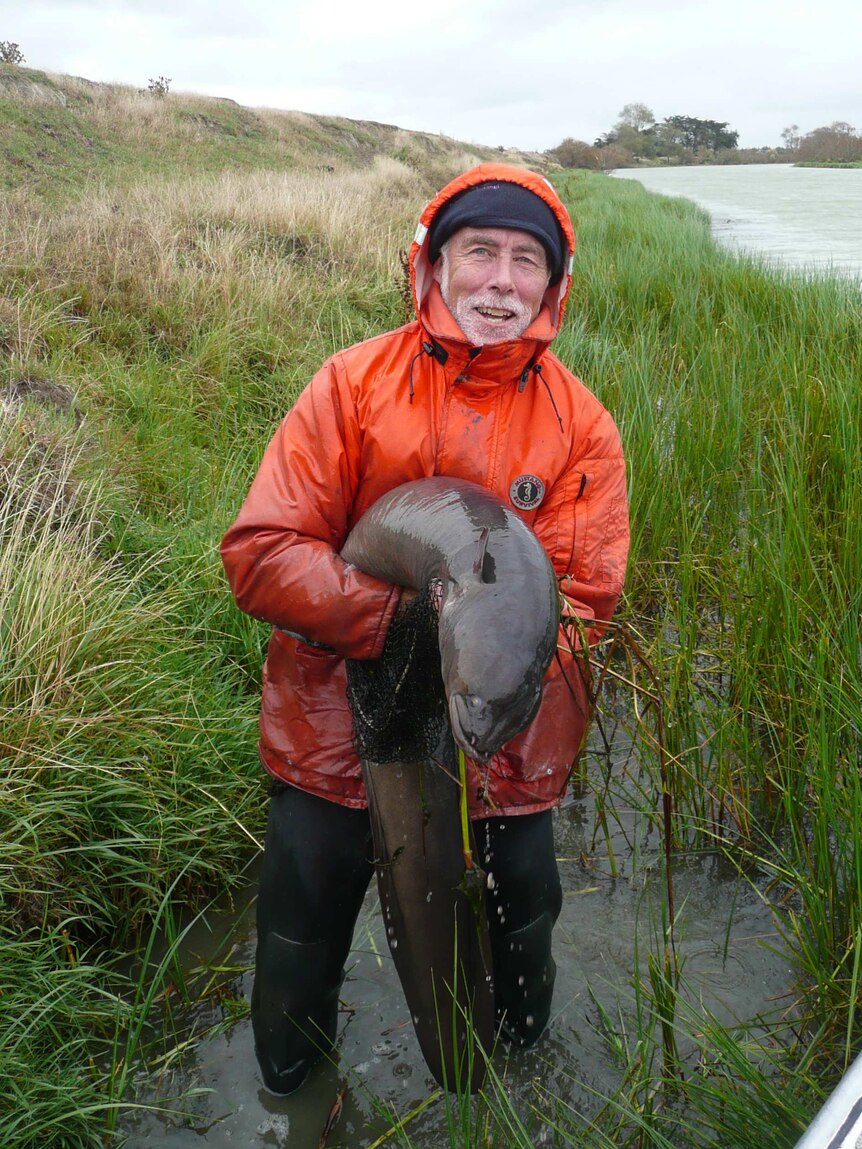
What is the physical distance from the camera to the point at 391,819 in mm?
1992

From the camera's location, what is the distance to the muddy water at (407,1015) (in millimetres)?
2281

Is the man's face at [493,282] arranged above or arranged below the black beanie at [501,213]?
below

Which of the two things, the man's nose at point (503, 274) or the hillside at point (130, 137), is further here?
the hillside at point (130, 137)

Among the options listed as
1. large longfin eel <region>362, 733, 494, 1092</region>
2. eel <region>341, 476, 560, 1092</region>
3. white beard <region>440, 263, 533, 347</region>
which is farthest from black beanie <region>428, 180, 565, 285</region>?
large longfin eel <region>362, 733, 494, 1092</region>

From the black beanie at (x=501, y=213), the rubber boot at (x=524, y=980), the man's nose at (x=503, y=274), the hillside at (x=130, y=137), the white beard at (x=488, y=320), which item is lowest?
the rubber boot at (x=524, y=980)

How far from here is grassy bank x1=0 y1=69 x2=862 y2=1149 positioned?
2137 millimetres

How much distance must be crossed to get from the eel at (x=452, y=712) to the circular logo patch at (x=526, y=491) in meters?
0.31

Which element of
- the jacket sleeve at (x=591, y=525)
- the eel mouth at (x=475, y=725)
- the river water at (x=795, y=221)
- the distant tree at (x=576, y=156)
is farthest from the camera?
the distant tree at (x=576, y=156)

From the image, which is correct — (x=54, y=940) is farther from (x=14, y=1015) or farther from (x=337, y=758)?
(x=337, y=758)

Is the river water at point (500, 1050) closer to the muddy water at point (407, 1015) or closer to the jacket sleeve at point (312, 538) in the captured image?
the muddy water at point (407, 1015)

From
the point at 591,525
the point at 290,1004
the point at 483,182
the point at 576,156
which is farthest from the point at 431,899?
the point at 576,156

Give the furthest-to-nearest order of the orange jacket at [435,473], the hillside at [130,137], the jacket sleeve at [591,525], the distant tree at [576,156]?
the distant tree at [576,156] → the hillside at [130,137] → the jacket sleeve at [591,525] → the orange jacket at [435,473]

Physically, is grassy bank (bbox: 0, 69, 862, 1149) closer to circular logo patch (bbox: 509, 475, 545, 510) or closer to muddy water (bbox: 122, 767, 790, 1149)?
muddy water (bbox: 122, 767, 790, 1149)

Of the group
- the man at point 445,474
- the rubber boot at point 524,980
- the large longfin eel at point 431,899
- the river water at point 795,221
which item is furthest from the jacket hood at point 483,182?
the river water at point 795,221
